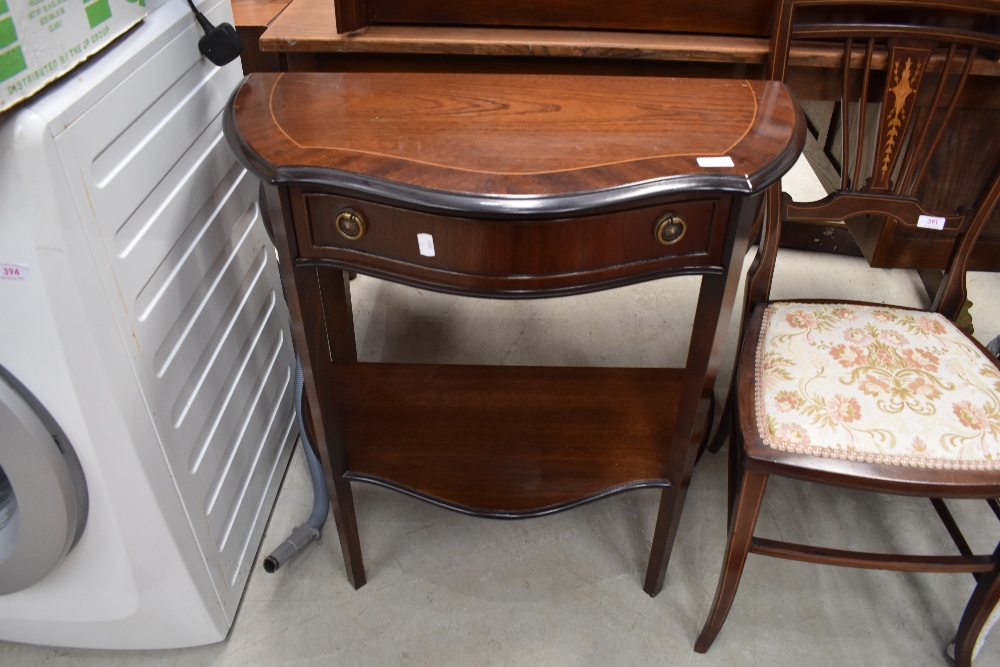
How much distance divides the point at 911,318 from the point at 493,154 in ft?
2.56

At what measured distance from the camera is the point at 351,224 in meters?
0.86

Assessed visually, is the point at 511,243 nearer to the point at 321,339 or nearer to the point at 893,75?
the point at 321,339

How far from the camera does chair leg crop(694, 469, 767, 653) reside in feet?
3.50

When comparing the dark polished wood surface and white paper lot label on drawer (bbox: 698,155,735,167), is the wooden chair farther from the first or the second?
white paper lot label on drawer (bbox: 698,155,735,167)

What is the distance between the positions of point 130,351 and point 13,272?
17 centimetres

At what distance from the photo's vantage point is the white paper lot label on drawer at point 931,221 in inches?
46.9

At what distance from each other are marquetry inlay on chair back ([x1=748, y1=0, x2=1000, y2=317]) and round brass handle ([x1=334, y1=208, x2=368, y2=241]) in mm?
696

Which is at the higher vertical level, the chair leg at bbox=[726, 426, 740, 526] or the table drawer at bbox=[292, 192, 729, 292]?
the table drawer at bbox=[292, 192, 729, 292]

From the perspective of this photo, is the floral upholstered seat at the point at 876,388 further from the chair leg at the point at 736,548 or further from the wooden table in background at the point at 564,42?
the wooden table in background at the point at 564,42

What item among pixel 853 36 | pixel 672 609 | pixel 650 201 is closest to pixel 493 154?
pixel 650 201

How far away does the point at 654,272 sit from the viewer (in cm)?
90

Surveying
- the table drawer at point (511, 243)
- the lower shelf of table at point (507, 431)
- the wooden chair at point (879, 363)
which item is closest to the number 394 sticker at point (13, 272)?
the table drawer at point (511, 243)

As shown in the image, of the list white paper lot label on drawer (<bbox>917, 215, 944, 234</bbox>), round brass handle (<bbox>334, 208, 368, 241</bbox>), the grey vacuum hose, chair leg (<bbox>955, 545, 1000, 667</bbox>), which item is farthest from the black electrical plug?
chair leg (<bbox>955, 545, 1000, 667</bbox>)

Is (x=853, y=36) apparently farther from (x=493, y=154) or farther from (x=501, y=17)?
(x=493, y=154)
